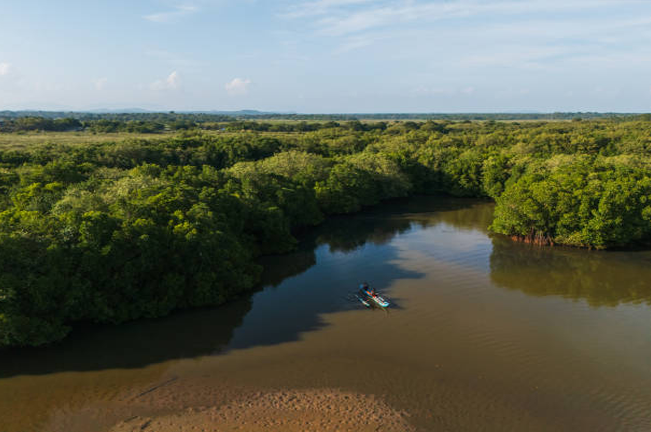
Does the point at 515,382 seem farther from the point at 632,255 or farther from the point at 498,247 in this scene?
the point at 632,255

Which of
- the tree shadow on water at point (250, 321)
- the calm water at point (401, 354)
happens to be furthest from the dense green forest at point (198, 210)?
the calm water at point (401, 354)

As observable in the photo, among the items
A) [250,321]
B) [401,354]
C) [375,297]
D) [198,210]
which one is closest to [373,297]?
[375,297]

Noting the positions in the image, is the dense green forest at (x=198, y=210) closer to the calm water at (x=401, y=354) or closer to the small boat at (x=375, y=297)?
the calm water at (x=401, y=354)

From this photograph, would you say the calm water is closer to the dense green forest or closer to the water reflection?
the water reflection

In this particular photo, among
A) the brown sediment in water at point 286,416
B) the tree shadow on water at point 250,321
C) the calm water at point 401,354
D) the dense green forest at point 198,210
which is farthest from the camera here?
the dense green forest at point 198,210

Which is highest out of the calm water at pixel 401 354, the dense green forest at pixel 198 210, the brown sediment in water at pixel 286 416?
the dense green forest at pixel 198 210

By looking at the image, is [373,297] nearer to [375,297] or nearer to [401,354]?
[375,297]

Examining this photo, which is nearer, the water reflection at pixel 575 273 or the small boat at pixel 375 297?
the small boat at pixel 375 297

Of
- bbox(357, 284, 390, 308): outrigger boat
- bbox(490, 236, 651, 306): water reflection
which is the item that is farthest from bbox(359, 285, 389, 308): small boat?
bbox(490, 236, 651, 306): water reflection
